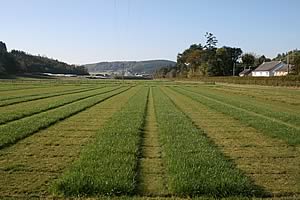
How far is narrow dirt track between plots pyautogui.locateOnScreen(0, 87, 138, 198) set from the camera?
281 inches

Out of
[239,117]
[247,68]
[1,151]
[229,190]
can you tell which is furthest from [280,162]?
[247,68]

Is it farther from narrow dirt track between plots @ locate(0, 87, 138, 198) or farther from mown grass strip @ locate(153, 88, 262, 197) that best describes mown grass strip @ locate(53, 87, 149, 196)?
mown grass strip @ locate(153, 88, 262, 197)

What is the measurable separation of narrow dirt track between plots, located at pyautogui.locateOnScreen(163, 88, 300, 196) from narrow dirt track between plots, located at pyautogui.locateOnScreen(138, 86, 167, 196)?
1.89 meters


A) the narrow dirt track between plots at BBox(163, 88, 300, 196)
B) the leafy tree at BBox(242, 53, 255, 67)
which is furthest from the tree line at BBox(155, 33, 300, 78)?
the narrow dirt track between plots at BBox(163, 88, 300, 196)

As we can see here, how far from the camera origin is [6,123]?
615 inches

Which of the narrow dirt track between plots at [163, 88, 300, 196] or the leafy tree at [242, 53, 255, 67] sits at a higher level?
the leafy tree at [242, 53, 255, 67]

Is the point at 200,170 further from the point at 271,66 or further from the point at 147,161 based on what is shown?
the point at 271,66

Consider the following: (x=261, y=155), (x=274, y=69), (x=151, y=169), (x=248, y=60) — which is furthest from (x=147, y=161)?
(x=248, y=60)

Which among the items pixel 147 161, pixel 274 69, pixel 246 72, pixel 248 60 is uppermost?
pixel 248 60

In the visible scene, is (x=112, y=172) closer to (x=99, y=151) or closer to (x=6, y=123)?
(x=99, y=151)

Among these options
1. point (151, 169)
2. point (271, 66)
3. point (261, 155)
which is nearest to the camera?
point (151, 169)

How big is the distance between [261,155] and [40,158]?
5.76 meters

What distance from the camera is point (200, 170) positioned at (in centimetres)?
814

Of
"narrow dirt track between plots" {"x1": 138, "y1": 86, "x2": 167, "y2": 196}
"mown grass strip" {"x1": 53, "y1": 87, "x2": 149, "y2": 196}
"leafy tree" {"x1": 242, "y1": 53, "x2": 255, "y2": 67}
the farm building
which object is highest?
"leafy tree" {"x1": 242, "y1": 53, "x2": 255, "y2": 67}
